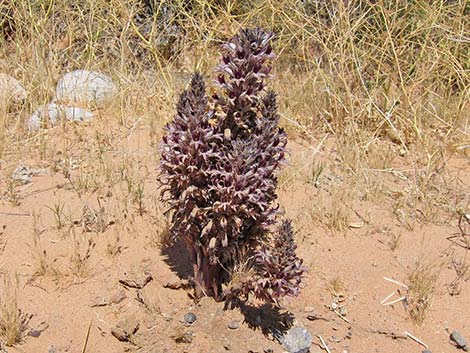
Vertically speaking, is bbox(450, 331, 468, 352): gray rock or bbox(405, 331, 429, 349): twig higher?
bbox(450, 331, 468, 352): gray rock

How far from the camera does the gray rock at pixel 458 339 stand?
9.58 ft

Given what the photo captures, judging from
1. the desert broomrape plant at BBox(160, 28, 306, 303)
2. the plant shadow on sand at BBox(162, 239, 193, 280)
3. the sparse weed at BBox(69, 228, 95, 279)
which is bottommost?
the plant shadow on sand at BBox(162, 239, 193, 280)

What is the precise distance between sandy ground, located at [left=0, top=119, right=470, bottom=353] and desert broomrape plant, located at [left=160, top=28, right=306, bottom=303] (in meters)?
0.40

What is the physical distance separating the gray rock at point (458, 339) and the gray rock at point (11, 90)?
3353 mm

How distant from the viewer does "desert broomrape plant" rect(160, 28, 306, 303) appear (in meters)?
2.53

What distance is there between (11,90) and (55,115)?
1.41ft

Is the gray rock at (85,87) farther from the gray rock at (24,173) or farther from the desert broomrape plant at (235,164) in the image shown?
the desert broomrape plant at (235,164)

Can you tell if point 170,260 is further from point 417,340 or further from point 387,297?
point 417,340

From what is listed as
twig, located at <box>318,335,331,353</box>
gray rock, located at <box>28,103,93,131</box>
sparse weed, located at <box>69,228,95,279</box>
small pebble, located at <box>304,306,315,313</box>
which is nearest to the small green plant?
sparse weed, located at <box>69,228,95,279</box>

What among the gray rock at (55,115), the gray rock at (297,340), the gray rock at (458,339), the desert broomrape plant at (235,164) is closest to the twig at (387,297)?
the gray rock at (458,339)

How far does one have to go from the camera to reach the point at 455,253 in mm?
3465

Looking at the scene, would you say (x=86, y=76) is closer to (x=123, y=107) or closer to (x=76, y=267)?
(x=123, y=107)

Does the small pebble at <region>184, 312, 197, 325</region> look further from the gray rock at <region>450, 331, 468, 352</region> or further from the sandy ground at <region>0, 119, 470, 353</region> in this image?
the gray rock at <region>450, 331, 468, 352</region>

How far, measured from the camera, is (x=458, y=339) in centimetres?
294
